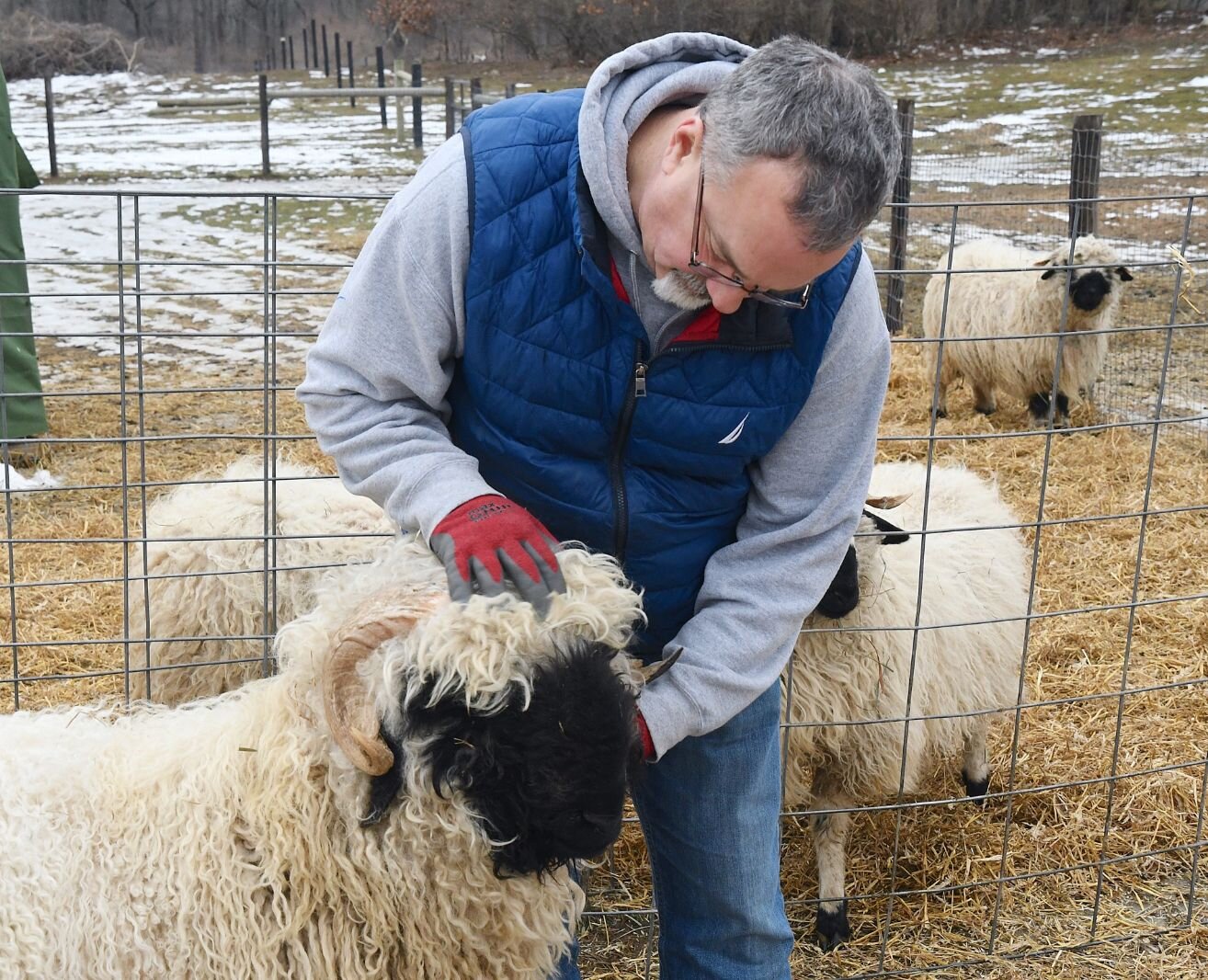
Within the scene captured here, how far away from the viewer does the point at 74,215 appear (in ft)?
46.6

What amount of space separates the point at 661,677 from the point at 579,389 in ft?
1.82

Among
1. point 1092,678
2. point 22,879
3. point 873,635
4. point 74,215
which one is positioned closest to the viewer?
point 22,879

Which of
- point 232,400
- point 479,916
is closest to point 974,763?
point 479,916

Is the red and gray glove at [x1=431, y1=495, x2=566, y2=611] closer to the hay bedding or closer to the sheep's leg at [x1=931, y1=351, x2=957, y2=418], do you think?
the hay bedding

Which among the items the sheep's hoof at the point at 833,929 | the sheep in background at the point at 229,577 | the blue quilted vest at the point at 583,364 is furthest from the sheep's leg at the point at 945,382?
the blue quilted vest at the point at 583,364

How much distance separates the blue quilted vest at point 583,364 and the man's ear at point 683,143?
0.59 ft

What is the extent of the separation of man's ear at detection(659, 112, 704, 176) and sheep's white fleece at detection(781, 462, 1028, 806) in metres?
1.74

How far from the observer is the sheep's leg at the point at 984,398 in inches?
339

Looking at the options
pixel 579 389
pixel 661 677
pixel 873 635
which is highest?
pixel 579 389

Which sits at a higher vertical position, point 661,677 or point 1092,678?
point 661,677

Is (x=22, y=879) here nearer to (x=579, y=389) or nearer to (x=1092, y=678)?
(x=579, y=389)

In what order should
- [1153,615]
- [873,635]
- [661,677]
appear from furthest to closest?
[1153,615] → [873,635] → [661,677]

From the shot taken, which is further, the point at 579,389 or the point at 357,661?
the point at 579,389

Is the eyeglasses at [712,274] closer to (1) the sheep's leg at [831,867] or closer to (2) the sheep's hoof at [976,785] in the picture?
(1) the sheep's leg at [831,867]
